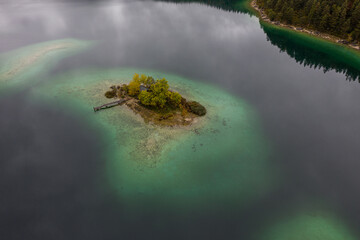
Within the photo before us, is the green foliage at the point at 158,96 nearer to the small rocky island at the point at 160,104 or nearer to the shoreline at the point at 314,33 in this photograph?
the small rocky island at the point at 160,104

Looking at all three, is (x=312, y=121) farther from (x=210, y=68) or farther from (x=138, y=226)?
(x=138, y=226)

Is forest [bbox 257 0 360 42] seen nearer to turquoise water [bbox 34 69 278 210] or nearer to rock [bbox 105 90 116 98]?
turquoise water [bbox 34 69 278 210]

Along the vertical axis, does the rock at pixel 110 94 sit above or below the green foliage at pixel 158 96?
below

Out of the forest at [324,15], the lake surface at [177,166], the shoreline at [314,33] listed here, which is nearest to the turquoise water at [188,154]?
the lake surface at [177,166]

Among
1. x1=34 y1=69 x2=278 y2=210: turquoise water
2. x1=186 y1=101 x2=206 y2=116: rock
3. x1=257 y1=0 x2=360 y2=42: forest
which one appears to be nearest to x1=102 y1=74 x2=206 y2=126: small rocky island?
x1=186 y1=101 x2=206 y2=116: rock

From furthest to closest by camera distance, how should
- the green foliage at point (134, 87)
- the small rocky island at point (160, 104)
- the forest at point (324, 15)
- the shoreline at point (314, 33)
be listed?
the forest at point (324, 15) < the shoreline at point (314, 33) < the green foliage at point (134, 87) < the small rocky island at point (160, 104)

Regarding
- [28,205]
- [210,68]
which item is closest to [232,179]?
[28,205]

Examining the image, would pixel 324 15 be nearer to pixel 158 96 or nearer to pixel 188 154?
→ pixel 158 96
